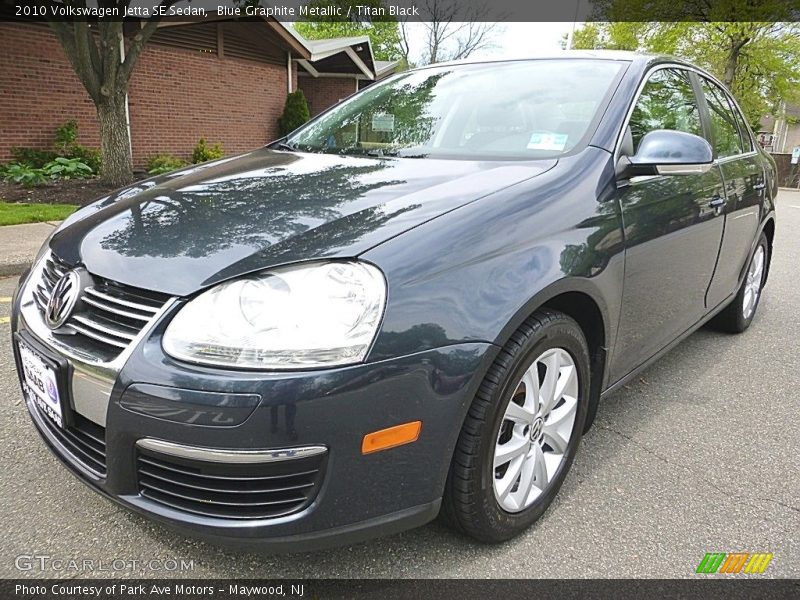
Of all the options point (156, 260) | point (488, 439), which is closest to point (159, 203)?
point (156, 260)

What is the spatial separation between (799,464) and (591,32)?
106 feet

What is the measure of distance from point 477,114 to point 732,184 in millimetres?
1461

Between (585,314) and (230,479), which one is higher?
(585,314)

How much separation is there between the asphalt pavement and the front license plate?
1.33ft

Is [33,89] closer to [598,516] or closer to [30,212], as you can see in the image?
[30,212]

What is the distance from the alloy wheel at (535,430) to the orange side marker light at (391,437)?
1.15 feet

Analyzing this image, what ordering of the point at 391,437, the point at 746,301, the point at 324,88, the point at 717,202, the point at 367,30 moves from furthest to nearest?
the point at 367,30 < the point at 324,88 < the point at 746,301 < the point at 717,202 < the point at 391,437

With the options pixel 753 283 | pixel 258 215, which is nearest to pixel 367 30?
pixel 753 283

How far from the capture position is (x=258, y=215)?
1.79 meters

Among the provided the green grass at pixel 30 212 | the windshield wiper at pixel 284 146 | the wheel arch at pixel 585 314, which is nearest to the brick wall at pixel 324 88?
the green grass at pixel 30 212

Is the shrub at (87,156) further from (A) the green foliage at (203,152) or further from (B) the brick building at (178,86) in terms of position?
(A) the green foliage at (203,152)

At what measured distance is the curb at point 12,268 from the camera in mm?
4883

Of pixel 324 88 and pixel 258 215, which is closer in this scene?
pixel 258 215

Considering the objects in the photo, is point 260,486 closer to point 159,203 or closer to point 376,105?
point 159,203
